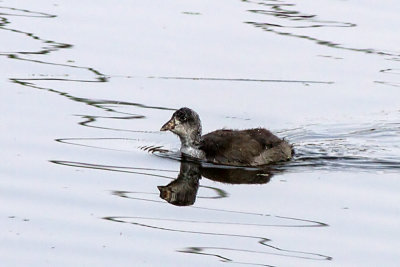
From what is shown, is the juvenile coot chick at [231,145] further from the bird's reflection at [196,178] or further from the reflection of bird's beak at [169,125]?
the bird's reflection at [196,178]

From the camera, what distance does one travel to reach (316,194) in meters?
9.60

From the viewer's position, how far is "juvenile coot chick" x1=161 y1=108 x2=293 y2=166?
1117cm

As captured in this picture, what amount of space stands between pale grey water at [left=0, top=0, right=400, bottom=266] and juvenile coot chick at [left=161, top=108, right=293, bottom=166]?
0.27m

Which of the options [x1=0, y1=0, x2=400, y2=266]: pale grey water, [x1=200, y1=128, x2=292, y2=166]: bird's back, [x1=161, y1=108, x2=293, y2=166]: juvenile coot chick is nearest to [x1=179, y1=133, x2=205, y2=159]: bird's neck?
[x1=161, y1=108, x2=293, y2=166]: juvenile coot chick

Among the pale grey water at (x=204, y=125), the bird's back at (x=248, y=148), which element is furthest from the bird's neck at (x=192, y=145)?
the pale grey water at (x=204, y=125)

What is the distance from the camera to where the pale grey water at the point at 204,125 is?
8273 mm

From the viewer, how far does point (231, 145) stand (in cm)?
1115

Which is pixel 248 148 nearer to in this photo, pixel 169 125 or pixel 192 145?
pixel 192 145

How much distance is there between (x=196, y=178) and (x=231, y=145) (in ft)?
2.73

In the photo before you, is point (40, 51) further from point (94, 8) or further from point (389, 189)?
point (389, 189)

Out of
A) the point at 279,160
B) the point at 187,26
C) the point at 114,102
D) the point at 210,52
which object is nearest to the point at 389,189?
the point at 279,160

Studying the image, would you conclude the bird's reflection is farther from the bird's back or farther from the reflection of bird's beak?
the reflection of bird's beak

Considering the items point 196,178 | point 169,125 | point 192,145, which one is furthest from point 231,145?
point 196,178

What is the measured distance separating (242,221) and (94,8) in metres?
8.07
